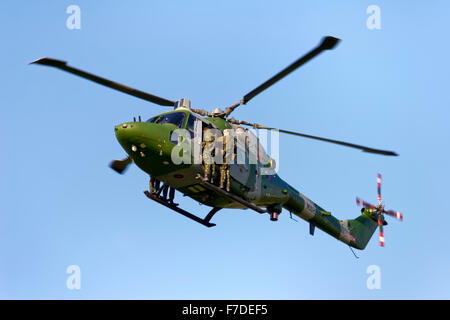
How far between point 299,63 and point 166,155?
192 inches

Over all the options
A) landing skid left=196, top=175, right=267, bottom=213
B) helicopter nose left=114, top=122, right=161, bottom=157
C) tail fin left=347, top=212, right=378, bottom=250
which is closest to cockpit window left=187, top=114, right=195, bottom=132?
helicopter nose left=114, top=122, right=161, bottom=157

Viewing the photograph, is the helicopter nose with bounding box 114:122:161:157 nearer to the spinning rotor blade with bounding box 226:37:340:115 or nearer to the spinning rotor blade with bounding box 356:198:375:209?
the spinning rotor blade with bounding box 226:37:340:115

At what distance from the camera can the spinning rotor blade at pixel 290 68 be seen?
45.1 feet

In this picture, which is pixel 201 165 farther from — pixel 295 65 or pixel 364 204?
pixel 364 204

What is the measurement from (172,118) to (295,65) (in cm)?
448

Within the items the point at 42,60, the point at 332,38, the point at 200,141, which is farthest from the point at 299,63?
the point at 42,60

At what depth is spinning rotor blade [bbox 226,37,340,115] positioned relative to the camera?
13750 mm

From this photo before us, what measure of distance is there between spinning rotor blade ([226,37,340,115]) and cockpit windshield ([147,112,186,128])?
1.95 meters

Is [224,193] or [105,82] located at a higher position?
[105,82]

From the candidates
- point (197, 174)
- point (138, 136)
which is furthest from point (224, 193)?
point (138, 136)

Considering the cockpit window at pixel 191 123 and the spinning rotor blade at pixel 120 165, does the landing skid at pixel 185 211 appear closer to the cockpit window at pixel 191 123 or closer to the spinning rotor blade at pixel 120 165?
the spinning rotor blade at pixel 120 165

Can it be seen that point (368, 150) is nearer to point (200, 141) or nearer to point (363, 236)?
point (200, 141)

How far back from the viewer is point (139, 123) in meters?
16.3

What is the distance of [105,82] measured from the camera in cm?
1709
